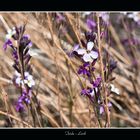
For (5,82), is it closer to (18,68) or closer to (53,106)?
(53,106)

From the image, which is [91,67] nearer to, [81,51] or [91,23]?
[81,51]

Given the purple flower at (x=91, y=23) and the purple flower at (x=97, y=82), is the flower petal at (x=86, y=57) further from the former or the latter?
the purple flower at (x=91, y=23)

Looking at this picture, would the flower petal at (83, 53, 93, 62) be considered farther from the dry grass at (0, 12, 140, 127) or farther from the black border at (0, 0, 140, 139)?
the dry grass at (0, 12, 140, 127)

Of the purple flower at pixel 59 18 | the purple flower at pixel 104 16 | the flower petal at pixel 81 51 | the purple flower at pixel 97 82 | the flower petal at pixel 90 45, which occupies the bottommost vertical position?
the purple flower at pixel 97 82

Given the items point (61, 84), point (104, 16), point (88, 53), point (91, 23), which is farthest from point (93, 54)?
point (61, 84)
